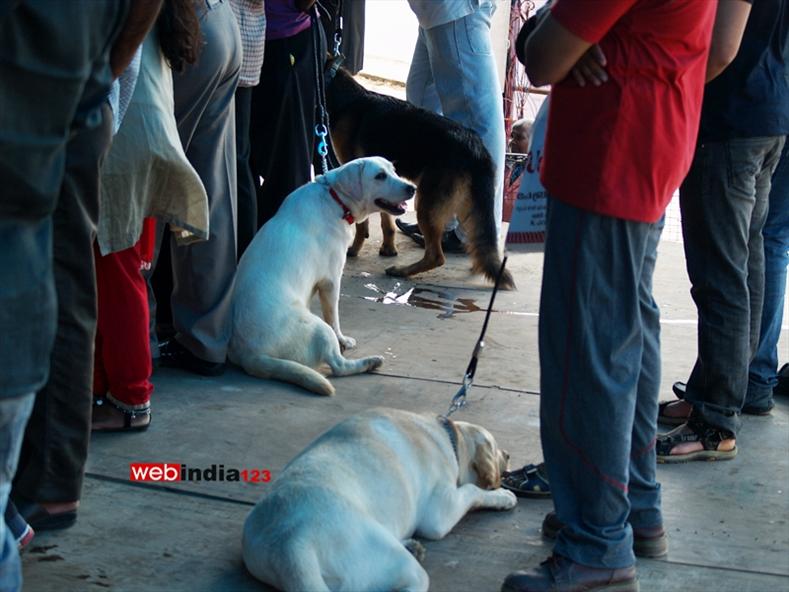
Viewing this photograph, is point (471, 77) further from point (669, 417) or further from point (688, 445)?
point (688, 445)

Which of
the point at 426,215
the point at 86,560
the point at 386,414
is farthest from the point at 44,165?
the point at 426,215

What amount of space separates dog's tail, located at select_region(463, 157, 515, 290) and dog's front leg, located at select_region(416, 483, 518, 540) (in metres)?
3.30

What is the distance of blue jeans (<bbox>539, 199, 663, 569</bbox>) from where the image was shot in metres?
2.53

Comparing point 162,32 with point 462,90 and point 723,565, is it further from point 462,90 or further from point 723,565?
point 462,90

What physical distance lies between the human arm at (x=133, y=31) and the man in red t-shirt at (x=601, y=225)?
90 cm

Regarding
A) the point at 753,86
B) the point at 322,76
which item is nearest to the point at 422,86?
the point at 322,76

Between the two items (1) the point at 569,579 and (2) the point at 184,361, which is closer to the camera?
(1) the point at 569,579

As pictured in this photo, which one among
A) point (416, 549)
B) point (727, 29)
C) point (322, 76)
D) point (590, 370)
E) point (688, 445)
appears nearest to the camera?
point (590, 370)

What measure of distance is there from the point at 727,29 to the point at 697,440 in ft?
5.16

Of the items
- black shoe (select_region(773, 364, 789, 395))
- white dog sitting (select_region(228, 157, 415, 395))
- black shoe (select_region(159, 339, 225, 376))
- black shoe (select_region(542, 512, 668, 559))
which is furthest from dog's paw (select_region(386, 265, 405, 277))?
black shoe (select_region(542, 512, 668, 559))

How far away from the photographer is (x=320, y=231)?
4805 millimetres

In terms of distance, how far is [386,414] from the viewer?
3.13 m

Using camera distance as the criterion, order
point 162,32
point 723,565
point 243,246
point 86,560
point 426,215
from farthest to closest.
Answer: point 426,215 < point 243,246 < point 162,32 < point 723,565 < point 86,560

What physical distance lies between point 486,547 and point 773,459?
1.45 m
